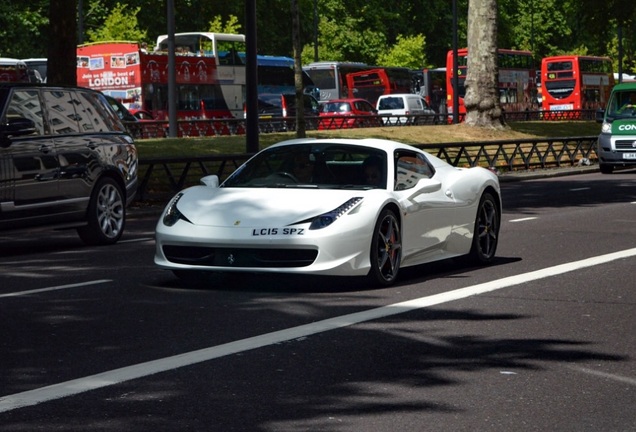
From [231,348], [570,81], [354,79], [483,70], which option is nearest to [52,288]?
[231,348]

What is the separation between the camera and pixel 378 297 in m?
10.1

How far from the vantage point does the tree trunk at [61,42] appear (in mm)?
25297

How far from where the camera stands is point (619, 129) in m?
31.6

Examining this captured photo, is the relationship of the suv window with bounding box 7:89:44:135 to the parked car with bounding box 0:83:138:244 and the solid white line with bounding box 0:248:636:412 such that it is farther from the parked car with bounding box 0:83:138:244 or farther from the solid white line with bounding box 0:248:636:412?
the solid white line with bounding box 0:248:636:412

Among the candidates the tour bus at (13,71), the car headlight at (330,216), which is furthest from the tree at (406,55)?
the car headlight at (330,216)

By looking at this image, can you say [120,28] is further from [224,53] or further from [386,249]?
[386,249]

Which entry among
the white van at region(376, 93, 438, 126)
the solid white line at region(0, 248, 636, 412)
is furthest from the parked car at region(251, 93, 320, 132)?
the solid white line at region(0, 248, 636, 412)

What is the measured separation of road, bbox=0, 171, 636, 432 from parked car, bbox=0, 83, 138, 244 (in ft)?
3.52

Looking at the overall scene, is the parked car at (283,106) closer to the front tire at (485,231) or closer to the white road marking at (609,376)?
the front tire at (485,231)

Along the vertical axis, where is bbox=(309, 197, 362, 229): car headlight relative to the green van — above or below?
above

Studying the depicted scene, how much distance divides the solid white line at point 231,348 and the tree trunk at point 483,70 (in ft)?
91.8

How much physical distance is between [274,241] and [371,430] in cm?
446

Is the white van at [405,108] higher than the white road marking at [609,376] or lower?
lower

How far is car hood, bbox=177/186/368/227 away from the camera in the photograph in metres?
10.2
